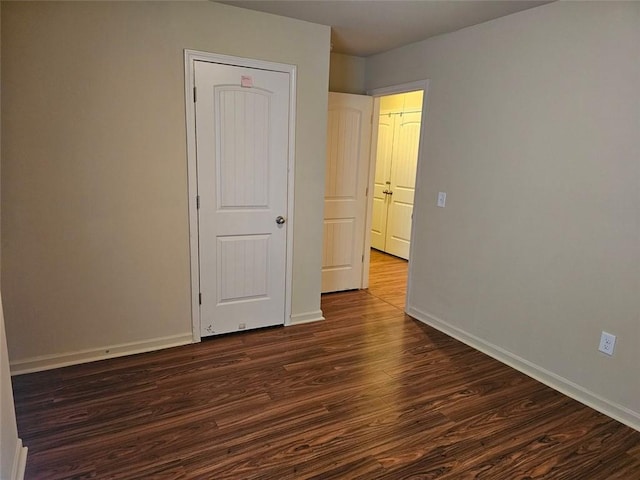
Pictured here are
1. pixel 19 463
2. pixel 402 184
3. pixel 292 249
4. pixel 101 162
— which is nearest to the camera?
pixel 19 463

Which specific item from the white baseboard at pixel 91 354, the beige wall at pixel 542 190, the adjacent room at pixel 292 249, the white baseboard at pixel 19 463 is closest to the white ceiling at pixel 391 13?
the adjacent room at pixel 292 249

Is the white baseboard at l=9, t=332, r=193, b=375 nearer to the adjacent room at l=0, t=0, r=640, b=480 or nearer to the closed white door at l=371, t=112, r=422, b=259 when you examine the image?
the adjacent room at l=0, t=0, r=640, b=480

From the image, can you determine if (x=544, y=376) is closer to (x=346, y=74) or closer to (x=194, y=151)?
(x=194, y=151)

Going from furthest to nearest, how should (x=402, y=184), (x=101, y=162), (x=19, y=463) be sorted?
1. (x=402, y=184)
2. (x=101, y=162)
3. (x=19, y=463)

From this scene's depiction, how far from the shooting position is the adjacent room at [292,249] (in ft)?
7.16

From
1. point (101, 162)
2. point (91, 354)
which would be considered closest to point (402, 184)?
point (101, 162)

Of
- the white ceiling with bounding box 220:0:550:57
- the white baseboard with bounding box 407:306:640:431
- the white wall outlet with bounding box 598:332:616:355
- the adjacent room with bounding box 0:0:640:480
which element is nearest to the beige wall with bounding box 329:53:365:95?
the adjacent room with bounding box 0:0:640:480

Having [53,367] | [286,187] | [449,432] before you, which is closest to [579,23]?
[286,187]

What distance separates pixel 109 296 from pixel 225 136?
4.55 ft

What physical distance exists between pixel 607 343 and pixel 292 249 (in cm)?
225

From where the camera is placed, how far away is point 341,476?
75.0 inches

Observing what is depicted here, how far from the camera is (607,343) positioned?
245cm

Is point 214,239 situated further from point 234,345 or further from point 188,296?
point 234,345

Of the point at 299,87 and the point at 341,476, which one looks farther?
the point at 299,87
